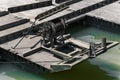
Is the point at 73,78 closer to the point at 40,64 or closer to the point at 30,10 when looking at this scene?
the point at 40,64

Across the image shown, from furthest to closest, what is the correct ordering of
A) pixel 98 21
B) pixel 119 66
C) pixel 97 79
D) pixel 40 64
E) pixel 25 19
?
pixel 98 21 → pixel 25 19 → pixel 119 66 → pixel 97 79 → pixel 40 64

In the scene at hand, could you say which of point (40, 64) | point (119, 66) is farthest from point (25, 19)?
point (119, 66)

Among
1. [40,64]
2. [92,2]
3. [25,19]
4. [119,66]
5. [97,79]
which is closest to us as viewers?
[40,64]

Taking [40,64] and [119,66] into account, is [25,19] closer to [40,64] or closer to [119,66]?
[40,64]

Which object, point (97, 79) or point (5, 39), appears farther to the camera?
point (5, 39)

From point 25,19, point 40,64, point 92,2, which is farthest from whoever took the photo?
point 92,2

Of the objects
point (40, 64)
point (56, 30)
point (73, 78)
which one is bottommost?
point (73, 78)

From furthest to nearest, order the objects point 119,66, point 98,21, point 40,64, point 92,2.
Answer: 1. point 92,2
2. point 98,21
3. point 119,66
4. point 40,64

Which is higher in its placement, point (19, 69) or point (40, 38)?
point (40, 38)

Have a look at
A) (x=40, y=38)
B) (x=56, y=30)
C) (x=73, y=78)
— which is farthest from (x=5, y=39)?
(x=73, y=78)
